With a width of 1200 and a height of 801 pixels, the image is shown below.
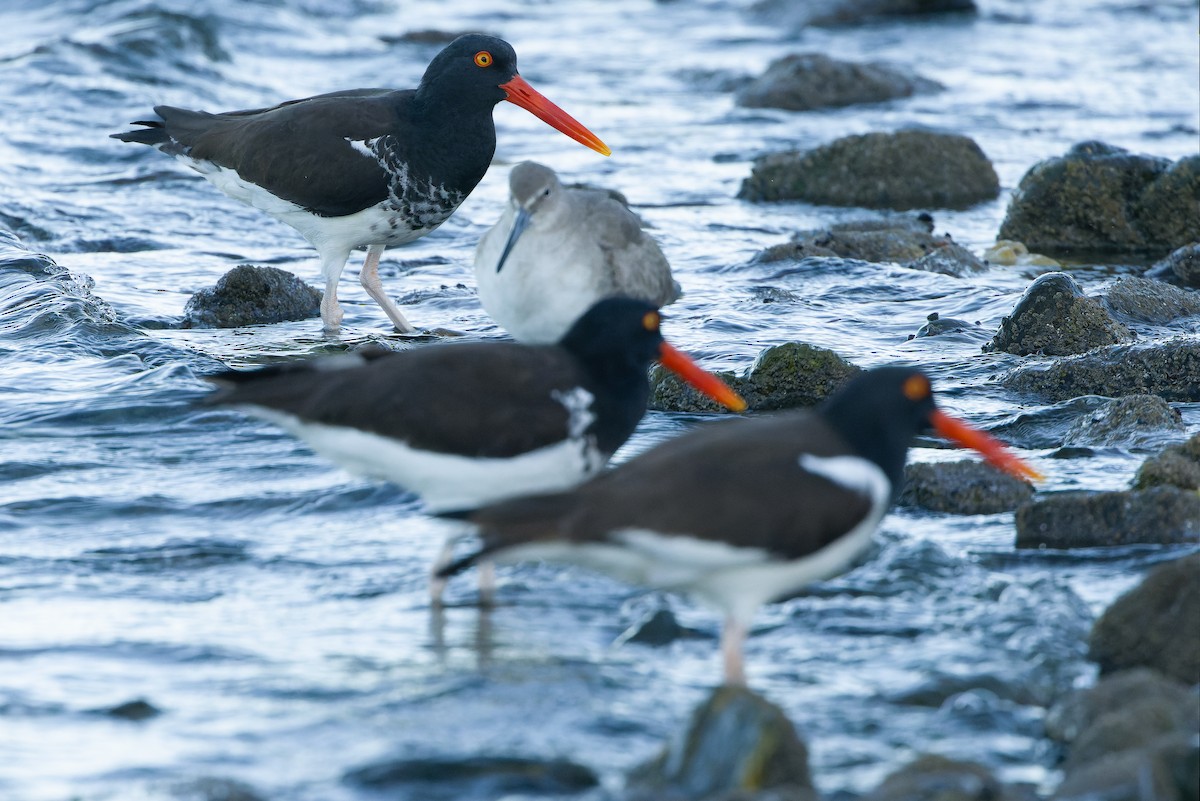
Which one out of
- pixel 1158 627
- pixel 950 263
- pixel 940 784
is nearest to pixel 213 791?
pixel 940 784

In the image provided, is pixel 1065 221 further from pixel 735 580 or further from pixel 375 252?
pixel 735 580

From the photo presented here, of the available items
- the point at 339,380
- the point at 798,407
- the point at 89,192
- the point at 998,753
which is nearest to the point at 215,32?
the point at 89,192

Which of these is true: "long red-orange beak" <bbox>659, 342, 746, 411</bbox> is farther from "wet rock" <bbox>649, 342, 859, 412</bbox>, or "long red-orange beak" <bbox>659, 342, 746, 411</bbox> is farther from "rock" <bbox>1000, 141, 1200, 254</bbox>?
"rock" <bbox>1000, 141, 1200, 254</bbox>

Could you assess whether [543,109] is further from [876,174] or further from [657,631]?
[657,631]

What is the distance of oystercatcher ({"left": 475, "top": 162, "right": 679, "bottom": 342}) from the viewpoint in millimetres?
5395

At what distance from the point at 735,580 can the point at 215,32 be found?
47.6 ft

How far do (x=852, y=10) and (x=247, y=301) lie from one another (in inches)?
488

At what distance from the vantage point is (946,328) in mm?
7695

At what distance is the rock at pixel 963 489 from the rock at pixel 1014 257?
165 inches

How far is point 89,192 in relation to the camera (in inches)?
431

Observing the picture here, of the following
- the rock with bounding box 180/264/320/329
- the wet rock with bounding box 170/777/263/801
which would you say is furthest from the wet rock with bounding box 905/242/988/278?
the wet rock with bounding box 170/777/263/801

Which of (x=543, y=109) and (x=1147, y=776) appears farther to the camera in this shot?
(x=543, y=109)

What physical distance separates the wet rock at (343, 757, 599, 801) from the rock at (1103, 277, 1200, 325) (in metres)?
5.09

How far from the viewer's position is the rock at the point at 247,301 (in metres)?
7.96
